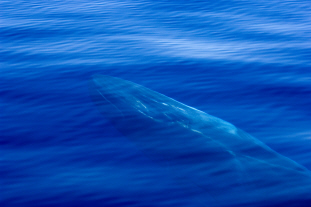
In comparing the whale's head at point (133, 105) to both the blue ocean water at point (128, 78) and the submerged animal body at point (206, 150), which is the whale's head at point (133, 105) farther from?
the blue ocean water at point (128, 78)

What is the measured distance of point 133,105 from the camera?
937 cm

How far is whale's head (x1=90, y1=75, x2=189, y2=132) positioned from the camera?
29.4ft

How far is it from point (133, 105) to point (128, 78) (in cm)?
206

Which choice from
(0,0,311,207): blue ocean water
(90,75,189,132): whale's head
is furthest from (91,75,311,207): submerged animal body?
(0,0,311,207): blue ocean water

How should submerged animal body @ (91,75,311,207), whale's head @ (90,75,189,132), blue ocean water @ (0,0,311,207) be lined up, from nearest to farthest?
submerged animal body @ (91,75,311,207) < blue ocean water @ (0,0,311,207) < whale's head @ (90,75,189,132)

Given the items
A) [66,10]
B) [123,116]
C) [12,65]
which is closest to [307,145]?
[123,116]

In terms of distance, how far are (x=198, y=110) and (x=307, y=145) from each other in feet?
7.74

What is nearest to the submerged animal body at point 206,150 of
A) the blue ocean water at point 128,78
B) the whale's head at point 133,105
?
the whale's head at point 133,105

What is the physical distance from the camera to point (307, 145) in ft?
27.1

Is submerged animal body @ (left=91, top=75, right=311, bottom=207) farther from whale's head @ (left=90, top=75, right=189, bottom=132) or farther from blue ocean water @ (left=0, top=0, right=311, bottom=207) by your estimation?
blue ocean water @ (left=0, top=0, right=311, bottom=207)

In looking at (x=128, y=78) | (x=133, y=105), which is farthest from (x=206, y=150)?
(x=128, y=78)

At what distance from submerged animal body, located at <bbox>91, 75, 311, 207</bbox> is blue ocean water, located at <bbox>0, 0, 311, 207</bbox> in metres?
0.31

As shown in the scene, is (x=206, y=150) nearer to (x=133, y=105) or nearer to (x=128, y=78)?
(x=133, y=105)

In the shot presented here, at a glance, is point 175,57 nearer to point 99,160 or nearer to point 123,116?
point 123,116
